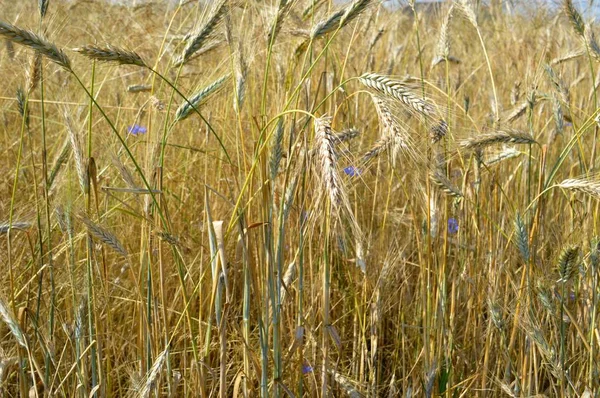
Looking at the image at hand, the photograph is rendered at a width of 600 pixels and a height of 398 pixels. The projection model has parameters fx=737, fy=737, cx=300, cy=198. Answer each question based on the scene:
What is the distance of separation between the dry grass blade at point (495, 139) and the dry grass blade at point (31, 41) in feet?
2.53

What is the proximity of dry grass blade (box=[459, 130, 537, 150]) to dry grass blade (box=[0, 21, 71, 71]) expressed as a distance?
30.3 inches

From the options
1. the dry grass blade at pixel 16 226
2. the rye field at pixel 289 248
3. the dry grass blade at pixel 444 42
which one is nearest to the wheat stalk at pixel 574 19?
the rye field at pixel 289 248

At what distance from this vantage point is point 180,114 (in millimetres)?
1390

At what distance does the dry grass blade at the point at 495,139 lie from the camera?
1.47 metres

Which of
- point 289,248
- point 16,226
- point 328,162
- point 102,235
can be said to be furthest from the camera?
point 289,248

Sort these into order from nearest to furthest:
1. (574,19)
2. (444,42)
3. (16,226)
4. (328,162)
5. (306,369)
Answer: (328,162)
(16,226)
(306,369)
(574,19)
(444,42)

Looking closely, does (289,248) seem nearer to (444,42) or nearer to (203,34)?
(203,34)

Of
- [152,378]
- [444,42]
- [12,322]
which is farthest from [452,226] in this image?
[12,322]

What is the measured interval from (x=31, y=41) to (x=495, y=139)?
2.94 feet

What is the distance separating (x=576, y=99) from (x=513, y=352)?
2.29m

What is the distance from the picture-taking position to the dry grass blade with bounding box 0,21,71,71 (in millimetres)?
1208

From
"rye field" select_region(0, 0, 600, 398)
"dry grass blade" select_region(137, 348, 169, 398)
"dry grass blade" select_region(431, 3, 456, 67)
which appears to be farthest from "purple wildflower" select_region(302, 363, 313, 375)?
"dry grass blade" select_region(431, 3, 456, 67)

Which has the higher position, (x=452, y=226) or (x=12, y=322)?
(x=452, y=226)

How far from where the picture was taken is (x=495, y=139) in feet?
4.90
